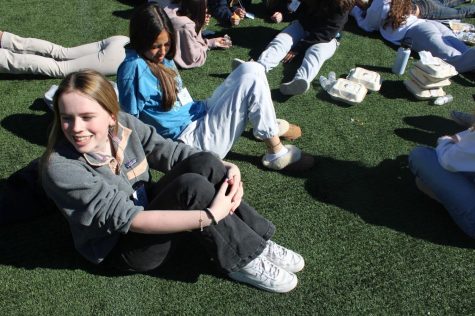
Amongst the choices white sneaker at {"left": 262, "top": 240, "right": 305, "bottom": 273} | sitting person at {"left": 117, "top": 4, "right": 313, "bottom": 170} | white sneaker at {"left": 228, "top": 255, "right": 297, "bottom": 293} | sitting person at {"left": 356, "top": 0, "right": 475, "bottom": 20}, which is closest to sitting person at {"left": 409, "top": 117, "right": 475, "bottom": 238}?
sitting person at {"left": 117, "top": 4, "right": 313, "bottom": 170}

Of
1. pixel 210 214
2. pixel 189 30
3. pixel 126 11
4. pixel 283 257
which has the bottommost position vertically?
pixel 126 11

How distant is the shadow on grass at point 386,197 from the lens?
298 centimetres

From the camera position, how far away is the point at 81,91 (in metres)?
1.98

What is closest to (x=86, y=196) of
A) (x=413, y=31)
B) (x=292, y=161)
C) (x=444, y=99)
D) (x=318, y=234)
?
(x=318, y=234)

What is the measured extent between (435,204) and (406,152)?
613mm

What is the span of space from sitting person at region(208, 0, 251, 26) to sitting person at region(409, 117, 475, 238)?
312cm

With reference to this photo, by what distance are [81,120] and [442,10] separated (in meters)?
5.23

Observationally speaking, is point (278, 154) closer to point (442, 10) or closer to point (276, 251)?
point (276, 251)

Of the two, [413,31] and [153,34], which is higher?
[153,34]

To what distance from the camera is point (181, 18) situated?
4.22m

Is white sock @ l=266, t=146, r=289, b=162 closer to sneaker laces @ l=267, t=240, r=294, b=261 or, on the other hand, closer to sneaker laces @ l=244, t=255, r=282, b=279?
sneaker laces @ l=267, t=240, r=294, b=261

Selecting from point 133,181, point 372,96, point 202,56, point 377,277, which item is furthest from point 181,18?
point 377,277

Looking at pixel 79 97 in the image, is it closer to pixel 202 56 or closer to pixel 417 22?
pixel 202 56

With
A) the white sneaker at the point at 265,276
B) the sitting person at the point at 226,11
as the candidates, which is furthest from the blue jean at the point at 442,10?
the white sneaker at the point at 265,276
